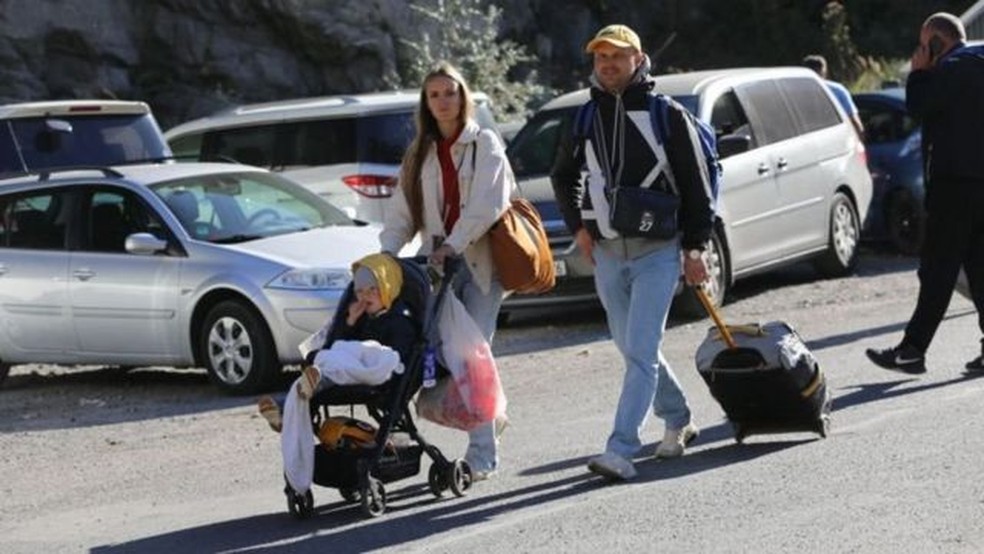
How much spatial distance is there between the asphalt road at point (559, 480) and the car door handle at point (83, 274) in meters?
0.83

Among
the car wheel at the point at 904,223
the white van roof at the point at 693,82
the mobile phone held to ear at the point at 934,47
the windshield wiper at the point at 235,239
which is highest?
the mobile phone held to ear at the point at 934,47

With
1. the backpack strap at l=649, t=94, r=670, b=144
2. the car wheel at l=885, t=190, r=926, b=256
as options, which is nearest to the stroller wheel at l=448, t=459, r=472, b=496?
the backpack strap at l=649, t=94, r=670, b=144

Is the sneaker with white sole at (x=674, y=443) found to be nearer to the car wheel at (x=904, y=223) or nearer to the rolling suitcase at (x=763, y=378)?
the rolling suitcase at (x=763, y=378)

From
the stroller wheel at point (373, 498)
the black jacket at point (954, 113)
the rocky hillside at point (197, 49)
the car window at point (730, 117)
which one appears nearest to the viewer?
the stroller wheel at point (373, 498)

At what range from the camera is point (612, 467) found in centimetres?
888

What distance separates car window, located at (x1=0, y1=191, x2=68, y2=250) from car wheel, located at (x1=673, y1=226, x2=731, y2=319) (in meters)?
4.63

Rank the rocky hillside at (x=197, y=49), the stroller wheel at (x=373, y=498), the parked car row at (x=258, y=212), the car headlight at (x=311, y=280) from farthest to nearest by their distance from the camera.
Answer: the rocky hillside at (x=197, y=49) → the parked car row at (x=258, y=212) → the car headlight at (x=311, y=280) → the stroller wheel at (x=373, y=498)

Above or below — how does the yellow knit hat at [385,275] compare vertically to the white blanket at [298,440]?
above

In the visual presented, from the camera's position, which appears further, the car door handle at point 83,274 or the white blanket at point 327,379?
the car door handle at point 83,274

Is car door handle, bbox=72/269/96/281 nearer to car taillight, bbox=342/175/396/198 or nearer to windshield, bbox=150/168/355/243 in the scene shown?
windshield, bbox=150/168/355/243

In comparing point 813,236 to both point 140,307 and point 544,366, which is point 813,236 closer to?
point 544,366

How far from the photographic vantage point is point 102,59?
88.7 ft

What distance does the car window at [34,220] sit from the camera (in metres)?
14.1

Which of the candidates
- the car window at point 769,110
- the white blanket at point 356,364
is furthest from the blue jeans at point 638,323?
the car window at point 769,110
